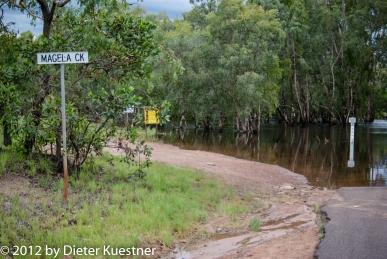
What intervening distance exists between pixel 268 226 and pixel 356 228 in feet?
5.87

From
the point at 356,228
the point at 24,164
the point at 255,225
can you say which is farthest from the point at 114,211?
the point at 356,228

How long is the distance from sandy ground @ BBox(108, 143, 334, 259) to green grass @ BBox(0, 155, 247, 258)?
1.69 ft

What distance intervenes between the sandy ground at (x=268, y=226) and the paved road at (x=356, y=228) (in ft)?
0.84

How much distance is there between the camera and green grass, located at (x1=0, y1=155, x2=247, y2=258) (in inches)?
299

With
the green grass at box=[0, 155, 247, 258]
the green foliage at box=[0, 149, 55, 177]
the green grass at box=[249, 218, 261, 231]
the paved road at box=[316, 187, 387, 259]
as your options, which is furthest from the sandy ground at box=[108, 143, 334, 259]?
the green foliage at box=[0, 149, 55, 177]

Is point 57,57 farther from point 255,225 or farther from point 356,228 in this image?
point 356,228

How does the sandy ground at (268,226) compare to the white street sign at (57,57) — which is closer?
the sandy ground at (268,226)

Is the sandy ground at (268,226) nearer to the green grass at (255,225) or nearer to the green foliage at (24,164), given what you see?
the green grass at (255,225)

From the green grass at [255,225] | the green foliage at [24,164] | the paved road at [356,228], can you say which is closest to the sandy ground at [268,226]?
the green grass at [255,225]

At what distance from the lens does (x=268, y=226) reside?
9.51m

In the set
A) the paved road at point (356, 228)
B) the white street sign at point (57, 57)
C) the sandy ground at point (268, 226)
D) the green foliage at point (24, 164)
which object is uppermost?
the white street sign at point (57, 57)

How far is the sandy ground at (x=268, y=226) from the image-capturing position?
24.9ft

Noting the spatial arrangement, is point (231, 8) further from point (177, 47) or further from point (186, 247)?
point (186, 247)

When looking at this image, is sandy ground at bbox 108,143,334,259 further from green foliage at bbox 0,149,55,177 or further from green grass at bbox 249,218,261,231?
green foliage at bbox 0,149,55,177
